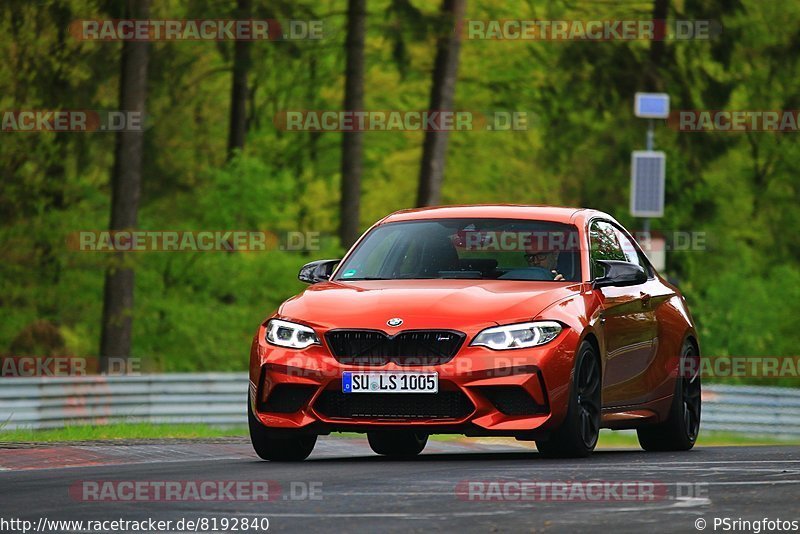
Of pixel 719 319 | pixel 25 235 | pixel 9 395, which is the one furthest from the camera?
pixel 719 319

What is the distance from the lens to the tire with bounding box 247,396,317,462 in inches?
478

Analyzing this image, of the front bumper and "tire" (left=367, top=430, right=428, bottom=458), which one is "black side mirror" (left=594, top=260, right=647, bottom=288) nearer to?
the front bumper

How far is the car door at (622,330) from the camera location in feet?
41.3

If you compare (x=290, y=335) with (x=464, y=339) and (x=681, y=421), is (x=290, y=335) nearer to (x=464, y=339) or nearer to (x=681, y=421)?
(x=464, y=339)

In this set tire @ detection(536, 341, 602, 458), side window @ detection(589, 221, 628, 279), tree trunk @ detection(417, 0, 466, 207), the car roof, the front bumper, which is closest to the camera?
the front bumper

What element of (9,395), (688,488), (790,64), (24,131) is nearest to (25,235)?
(24,131)

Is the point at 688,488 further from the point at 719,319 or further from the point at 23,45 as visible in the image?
the point at 719,319

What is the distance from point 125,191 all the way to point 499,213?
18.9 m

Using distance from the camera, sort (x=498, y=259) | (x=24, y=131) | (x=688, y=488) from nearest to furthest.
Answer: (x=688, y=488) → (x=498, y=259) → (x=24, y=131)

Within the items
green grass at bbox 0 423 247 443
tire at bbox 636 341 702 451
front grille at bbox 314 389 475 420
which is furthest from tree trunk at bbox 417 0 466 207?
front grille at bbox 314 389 475 420

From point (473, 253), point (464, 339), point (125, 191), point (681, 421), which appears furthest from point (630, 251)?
point (125, 191)

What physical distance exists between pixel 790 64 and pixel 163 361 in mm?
17833

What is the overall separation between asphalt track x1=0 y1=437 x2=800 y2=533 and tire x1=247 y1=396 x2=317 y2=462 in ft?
0.36

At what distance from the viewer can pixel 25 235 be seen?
3653 centimetres
